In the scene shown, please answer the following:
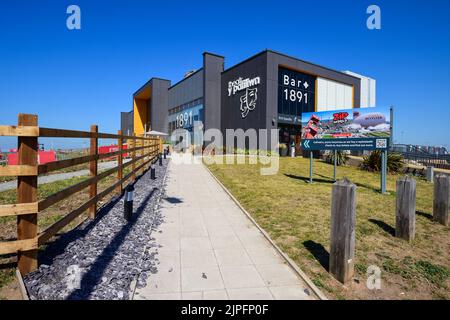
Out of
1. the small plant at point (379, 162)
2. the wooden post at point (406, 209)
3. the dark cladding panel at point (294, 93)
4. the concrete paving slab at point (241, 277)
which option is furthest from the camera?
the dark cladding panel at point (294, 93)

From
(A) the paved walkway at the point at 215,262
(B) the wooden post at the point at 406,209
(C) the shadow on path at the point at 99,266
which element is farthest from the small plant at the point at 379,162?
(C) the shadow on path at the point at 99,266

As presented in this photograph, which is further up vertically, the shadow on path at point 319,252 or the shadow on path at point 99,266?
the shadow on path at point 99,266

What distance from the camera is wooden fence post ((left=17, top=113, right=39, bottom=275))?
3092 millimetres

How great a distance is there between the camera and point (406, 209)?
4836mm

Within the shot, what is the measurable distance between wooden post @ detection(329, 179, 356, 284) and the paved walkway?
587 millimetres

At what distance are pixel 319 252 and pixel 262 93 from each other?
2438cm

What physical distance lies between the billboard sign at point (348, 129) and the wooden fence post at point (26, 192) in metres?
10.5

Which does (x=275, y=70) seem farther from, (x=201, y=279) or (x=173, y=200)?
(x=201, y=279)

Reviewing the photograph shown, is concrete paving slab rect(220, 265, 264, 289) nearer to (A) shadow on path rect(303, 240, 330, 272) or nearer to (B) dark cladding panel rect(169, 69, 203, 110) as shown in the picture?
(A) shadow on path rect(303, 240, 330, 272)

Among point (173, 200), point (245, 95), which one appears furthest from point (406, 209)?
point (245, 95)

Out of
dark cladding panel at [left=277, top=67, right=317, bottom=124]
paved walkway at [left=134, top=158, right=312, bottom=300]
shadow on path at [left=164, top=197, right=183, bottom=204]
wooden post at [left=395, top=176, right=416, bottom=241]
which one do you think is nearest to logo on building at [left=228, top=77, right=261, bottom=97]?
dark cladding panel at [left=277, top=67, right=317, bottom=124]

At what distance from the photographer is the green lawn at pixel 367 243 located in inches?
130

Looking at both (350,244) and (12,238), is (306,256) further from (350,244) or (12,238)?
(12,238)

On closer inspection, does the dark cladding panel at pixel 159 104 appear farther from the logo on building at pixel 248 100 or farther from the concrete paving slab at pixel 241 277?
the concrete paving slab at pixel 241 277
